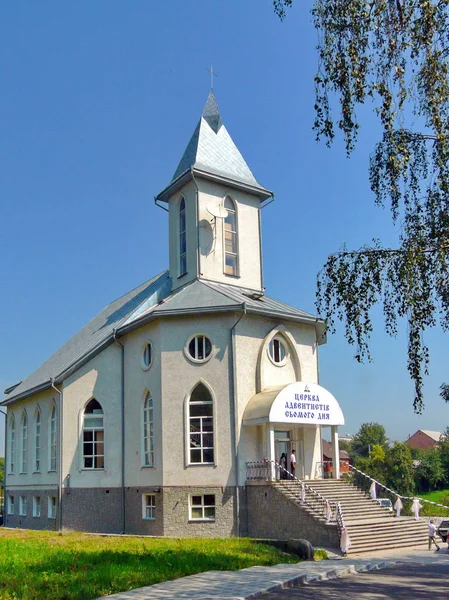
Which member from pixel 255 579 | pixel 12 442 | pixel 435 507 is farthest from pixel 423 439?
pixel 255 579

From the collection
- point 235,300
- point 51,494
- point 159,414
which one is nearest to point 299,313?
point 235,300

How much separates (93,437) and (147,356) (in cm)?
399

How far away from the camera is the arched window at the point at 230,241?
26.2 m

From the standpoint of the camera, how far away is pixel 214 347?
22.1 m

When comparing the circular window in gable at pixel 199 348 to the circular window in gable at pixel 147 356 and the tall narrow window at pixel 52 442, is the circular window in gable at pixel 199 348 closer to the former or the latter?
the circular window in gable at pixel 147 356

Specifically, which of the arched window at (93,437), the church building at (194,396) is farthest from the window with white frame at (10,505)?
the arched window at (93,437)

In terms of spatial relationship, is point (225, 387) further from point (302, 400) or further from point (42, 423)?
point (42, 423)

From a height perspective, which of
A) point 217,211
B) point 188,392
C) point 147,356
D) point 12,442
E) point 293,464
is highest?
point 217,211

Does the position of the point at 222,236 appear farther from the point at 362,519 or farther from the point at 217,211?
the point at 362,519

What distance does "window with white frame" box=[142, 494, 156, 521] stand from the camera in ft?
72.3

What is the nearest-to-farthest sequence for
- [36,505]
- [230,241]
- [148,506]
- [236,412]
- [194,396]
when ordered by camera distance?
[236,412]
[194,396]
[148,506]
[230,241]
[36,505]

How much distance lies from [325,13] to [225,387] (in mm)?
13343

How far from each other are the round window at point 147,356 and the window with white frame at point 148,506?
4.41m

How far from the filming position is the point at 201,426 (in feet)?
71.5
